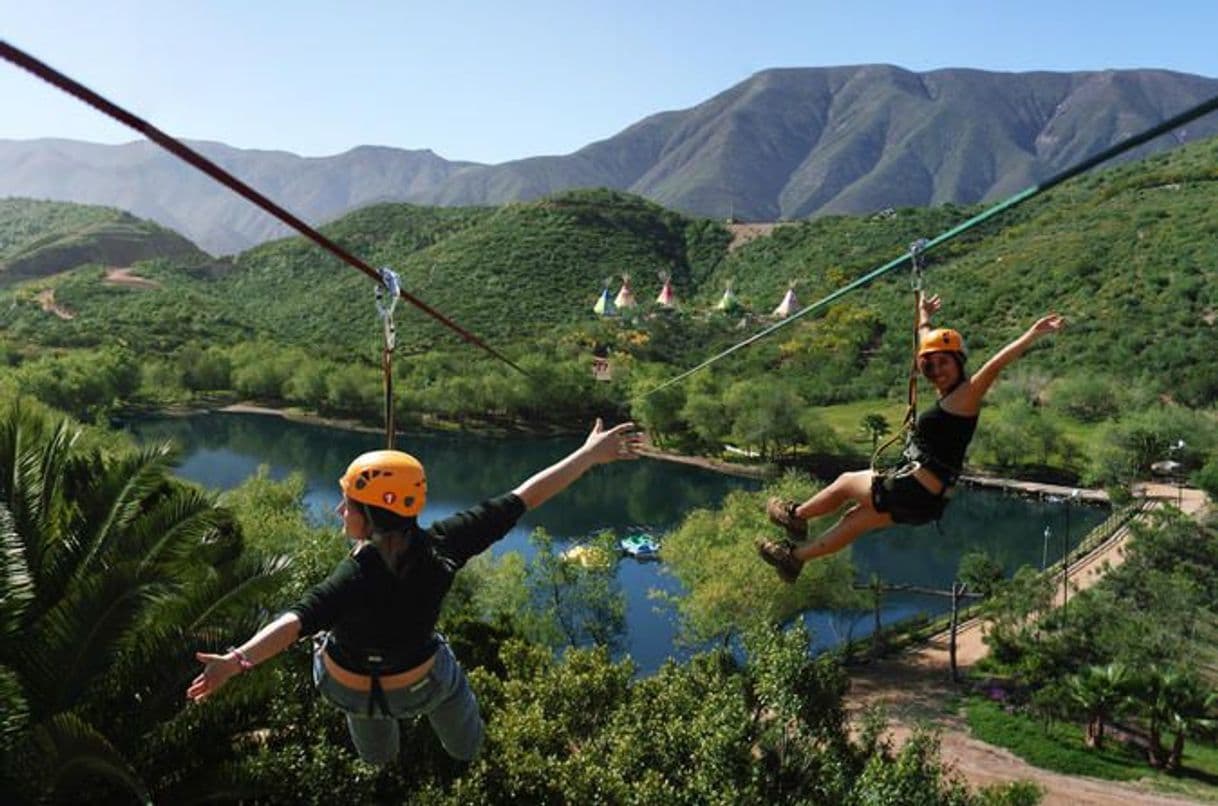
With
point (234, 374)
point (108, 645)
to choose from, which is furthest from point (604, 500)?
point (108, 645)


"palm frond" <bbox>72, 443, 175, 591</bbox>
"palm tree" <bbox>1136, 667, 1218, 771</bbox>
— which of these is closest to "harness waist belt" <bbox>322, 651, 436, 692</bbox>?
"palm frond" <bbox>72, 443, 175, 591</bbox>

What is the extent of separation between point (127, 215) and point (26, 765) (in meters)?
146

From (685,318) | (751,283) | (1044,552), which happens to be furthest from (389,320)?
(751,283)

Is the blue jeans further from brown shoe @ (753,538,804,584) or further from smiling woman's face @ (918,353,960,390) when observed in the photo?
smiling woman's face @ (918,353,960,390)

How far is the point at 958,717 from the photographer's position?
22.1 metres

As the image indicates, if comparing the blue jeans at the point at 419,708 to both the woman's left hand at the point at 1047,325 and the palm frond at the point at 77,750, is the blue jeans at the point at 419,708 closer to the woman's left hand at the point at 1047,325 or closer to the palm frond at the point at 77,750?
the palm frond at the point at 77,750

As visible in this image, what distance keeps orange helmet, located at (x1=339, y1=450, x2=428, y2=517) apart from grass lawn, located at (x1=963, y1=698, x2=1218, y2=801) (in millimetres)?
20385

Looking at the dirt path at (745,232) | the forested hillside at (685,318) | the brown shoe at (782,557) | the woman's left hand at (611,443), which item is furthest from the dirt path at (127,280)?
the woman's left hand at (611,443)

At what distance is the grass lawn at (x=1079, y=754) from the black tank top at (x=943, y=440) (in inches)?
718

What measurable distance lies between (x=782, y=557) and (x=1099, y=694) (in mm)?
18140

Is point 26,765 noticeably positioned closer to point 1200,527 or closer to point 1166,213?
point 1200,527

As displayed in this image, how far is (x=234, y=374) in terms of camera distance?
62938 millimetres

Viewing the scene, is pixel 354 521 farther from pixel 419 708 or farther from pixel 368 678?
pixel 419 708

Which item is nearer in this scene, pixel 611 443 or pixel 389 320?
pixel 389 320
